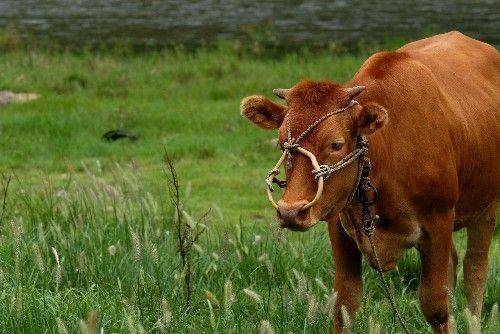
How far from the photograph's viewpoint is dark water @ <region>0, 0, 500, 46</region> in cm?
2475

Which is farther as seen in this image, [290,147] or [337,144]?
[337,144]

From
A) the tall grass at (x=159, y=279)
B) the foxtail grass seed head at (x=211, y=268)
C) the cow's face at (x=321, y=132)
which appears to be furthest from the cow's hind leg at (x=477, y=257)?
the cow's face at (x=321, y=132)

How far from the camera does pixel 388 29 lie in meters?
25.5

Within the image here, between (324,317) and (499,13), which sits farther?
(499,13)

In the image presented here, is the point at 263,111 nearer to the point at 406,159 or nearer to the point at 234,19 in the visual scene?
the point at 406,159

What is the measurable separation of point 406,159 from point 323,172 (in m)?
0.86

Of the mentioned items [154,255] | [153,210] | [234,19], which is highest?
[154,255]

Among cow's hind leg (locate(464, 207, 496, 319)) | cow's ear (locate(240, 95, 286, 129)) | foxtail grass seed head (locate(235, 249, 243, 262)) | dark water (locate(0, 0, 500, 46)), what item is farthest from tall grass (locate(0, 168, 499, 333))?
dark water (locate(0, 0, 500, 46))

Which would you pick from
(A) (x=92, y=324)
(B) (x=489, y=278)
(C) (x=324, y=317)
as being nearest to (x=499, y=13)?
(B) (x=489, y=278)

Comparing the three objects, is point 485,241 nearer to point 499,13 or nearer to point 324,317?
point 324,317

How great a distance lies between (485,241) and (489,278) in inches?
22.3

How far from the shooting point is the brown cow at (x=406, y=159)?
5.14 m

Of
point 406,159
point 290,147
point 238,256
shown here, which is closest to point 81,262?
point 238,256

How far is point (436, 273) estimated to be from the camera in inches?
236
